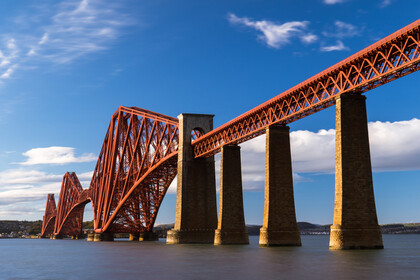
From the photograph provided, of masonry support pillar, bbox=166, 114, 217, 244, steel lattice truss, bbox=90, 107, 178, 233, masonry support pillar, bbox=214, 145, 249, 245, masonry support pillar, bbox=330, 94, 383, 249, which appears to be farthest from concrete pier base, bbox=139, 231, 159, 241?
masonry support pillar, bbox=330, 94, 383, 249

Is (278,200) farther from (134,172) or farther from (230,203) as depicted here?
(134,172)

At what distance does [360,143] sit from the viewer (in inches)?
1529

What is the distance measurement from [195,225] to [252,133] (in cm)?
1930

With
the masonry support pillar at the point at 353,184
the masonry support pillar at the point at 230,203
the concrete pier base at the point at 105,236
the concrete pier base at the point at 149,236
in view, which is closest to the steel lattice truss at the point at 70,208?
the concrete pier base at the point at 105,236

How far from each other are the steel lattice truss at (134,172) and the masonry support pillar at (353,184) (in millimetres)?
41238

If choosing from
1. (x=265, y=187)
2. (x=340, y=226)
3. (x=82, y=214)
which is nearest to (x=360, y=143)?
(x=340, y=226)

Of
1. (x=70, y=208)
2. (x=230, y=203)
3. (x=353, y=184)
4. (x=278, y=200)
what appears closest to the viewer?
(x=353, y=184)

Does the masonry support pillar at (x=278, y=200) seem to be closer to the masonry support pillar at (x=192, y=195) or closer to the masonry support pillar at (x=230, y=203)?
the masonry support pillar at (x=230, y=203)

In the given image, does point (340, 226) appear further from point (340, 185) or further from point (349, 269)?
point (349, 269)

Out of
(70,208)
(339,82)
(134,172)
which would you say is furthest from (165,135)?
(70,208)

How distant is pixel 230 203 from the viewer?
193 ft

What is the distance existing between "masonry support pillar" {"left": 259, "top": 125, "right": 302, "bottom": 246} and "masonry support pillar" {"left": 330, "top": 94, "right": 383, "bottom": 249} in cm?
965

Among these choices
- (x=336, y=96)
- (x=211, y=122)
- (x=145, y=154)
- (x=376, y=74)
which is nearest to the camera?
(x=376, y=74)

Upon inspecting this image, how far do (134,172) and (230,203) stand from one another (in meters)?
36.5
